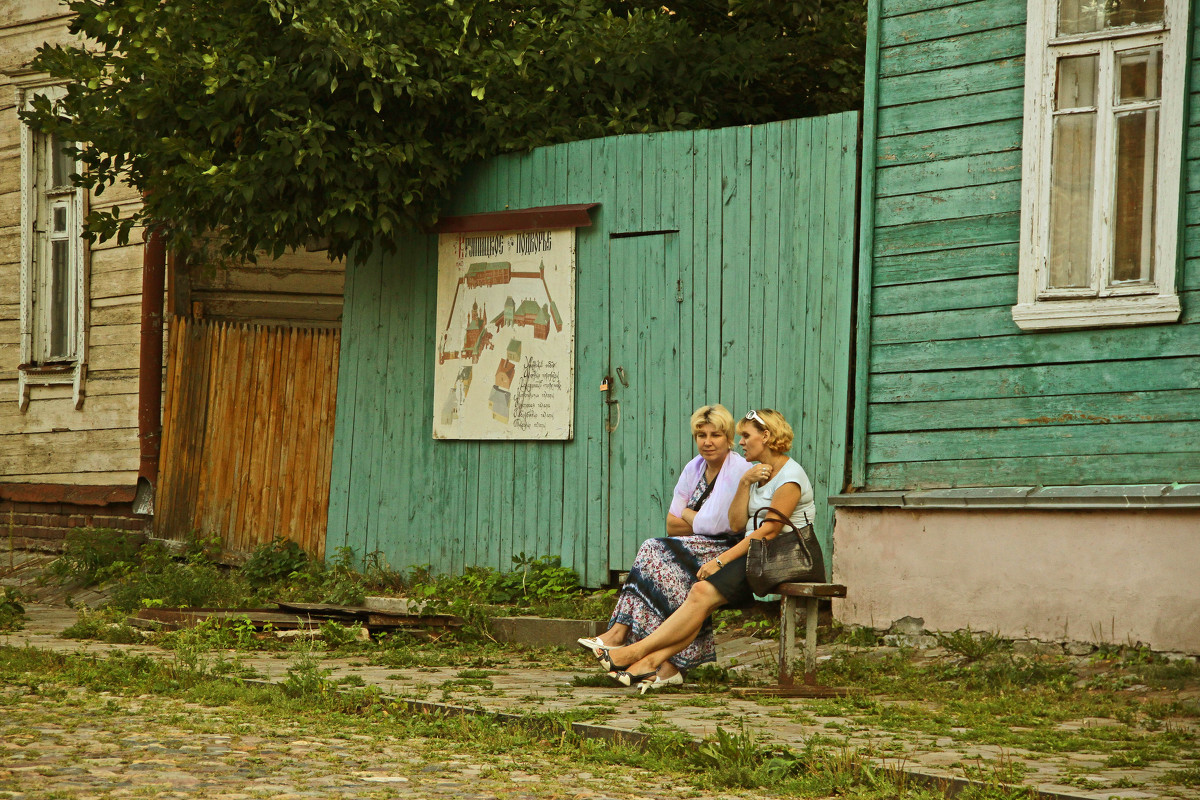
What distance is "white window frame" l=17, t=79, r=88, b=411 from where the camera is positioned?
42.1 feet

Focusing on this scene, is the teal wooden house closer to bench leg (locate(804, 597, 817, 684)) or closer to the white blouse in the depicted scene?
the white blouse

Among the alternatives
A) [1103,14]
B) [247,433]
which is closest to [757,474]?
[1103,14]

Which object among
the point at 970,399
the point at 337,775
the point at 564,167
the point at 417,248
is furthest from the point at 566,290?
the point at 337,775

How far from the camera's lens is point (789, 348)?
7984 millimetres

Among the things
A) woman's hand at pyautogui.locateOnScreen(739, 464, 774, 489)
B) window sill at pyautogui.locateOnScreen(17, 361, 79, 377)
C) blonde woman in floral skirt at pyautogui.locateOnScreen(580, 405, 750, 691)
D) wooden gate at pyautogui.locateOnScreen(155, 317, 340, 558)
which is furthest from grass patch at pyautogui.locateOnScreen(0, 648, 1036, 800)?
window sill at pyautogui.locateOnScreen(17, 361, 79, 377)

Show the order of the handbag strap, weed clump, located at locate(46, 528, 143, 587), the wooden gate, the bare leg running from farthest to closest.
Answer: weed clump, located at locate(46, 528, 143, 587)
the wooden gate
the bare leg
the handbag strap

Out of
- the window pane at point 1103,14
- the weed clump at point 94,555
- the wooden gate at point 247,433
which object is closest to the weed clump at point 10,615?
the weed clump at point 94,555

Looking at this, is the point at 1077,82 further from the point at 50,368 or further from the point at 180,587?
the point at 50,368

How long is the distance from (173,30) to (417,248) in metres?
2.19

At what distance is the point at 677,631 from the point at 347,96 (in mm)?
4517

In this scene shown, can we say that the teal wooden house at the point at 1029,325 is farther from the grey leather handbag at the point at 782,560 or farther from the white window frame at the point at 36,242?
the white window frame at the point at 36,242

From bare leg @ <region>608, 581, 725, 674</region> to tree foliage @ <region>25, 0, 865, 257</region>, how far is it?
3.73 meters

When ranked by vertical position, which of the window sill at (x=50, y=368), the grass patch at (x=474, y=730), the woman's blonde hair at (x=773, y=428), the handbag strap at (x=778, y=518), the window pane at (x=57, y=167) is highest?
the window pane at (x=57, y=167)

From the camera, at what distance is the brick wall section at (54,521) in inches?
472
